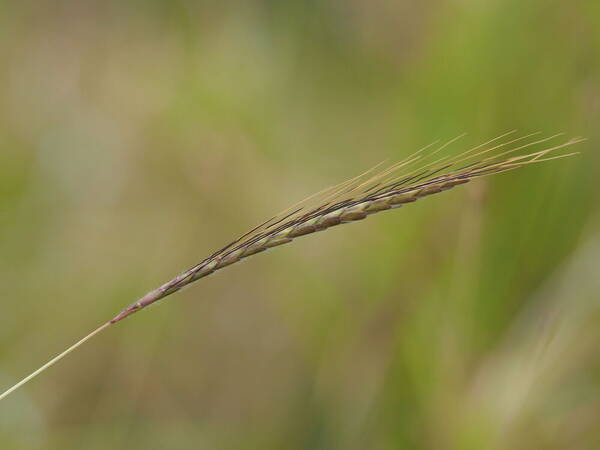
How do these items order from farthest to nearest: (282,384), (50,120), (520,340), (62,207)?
(50,120) < (62,207) < (282,384) < (520,340)

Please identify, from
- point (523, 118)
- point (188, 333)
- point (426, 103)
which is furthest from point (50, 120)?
point (523, 118)

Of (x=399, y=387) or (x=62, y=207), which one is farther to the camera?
(x=62, y=207)

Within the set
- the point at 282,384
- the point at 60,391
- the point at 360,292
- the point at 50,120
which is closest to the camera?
the point at 360,292

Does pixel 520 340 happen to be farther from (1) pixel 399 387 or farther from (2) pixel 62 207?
(2) pixel 62 207

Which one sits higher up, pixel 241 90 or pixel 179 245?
pixel 241 90

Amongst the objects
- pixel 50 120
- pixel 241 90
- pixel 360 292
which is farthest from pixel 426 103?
pixel 50 120

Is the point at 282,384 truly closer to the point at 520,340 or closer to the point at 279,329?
the point at 279,329

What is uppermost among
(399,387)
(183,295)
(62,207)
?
(62,207)
